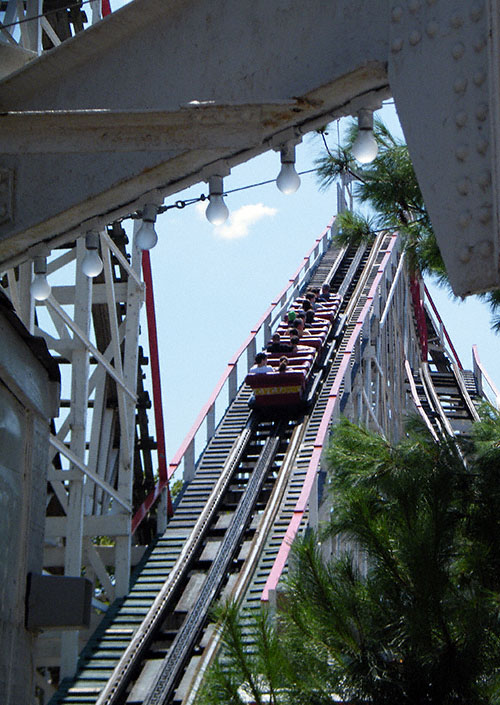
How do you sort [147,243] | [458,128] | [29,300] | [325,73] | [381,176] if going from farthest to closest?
1. [29,300]
2. [381,176]
3. [147,243]
4. [325,73]
5. [458,128]

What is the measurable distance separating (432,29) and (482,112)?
0.38 meters

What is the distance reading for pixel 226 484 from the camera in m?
16.2

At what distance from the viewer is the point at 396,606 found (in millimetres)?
4594

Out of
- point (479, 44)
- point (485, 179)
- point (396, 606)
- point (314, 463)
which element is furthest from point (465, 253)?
point (314, 463)

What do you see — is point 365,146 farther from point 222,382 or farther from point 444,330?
point 444,330

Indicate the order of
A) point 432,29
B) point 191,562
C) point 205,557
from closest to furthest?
point 432,29, point 191,562, point 205,557

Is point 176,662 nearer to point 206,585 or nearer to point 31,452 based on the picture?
point 206,585

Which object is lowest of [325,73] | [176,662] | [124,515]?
[176,662]

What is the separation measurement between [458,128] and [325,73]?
0.62 meters

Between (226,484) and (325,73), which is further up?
(325,73)

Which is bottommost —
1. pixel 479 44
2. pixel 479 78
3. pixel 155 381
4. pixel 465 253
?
pixel 155 381

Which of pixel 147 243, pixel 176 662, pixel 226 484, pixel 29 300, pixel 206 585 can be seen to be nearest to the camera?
pixel 147 243

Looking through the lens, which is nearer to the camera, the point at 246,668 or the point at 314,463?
the point at 246,668

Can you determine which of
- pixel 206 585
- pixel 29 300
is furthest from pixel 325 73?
pixel 206 585
